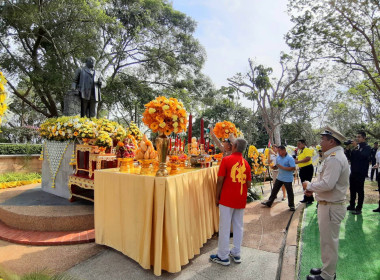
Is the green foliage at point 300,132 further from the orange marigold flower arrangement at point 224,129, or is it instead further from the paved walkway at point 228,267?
the paved walkway at point 228,267

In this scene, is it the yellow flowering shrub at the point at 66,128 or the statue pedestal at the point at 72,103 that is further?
the statue pedestal at the point at 72,103

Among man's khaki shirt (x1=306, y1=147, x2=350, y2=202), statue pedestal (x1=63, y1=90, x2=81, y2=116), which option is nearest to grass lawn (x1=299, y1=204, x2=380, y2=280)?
man's khaki shirt (x1=306, y1=147, x2=350, y2=202)

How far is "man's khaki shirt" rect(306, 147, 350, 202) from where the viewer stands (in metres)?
2.87

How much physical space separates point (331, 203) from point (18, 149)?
13312mm

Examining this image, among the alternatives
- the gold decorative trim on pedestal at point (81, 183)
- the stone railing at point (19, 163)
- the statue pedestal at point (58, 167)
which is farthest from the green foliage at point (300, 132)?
the gold decorative trim on pedestal at point (81, 183)

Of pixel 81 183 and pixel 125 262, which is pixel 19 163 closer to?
pixel 81 183

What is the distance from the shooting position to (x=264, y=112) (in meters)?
18.2

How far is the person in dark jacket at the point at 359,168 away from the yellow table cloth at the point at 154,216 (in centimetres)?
408

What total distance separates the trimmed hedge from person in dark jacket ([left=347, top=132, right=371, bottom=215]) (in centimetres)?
1345

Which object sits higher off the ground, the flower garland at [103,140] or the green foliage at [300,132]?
the green foliage at [300,132]

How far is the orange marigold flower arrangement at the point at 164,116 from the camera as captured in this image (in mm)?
3180

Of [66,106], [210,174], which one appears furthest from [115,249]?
[66,106]

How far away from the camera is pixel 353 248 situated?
3.94 m

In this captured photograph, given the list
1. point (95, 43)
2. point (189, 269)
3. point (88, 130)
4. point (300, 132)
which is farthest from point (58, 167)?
point (300, 132)
